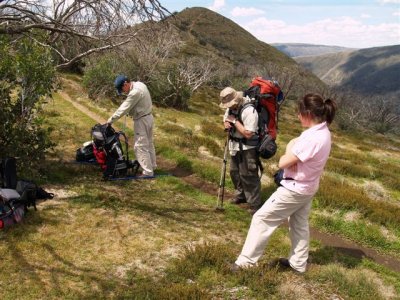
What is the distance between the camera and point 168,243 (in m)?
6.23

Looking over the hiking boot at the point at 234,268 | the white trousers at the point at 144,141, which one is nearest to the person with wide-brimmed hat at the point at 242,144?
the white trousers at the point at 144,141

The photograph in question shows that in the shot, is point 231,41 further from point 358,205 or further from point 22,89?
point 22,89

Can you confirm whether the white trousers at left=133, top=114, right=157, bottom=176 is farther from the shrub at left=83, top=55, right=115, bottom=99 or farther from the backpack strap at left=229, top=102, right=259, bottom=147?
the shrub at left=83, top=55, right=115, bottom=99

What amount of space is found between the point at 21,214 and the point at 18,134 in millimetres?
2091

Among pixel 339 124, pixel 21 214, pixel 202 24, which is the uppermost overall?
pixel 202 24

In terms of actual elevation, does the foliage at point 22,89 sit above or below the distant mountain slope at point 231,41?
below

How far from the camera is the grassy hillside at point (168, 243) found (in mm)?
4945

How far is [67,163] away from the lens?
9516 millimetres

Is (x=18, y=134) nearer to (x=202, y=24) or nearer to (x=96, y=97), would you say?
(x=96, y=97)

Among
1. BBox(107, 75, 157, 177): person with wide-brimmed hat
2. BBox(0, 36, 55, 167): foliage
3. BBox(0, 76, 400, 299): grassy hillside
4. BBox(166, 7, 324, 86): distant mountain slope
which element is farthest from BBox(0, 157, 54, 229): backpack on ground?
BBox(166, 7, 324, 86): distant mountain slope

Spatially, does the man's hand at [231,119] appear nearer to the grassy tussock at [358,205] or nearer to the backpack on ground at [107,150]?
the backpack on ground at [107,150]

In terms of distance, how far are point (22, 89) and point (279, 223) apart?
18.7ft

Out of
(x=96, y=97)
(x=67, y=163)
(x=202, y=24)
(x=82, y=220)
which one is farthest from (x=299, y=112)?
(x=202, y=24)

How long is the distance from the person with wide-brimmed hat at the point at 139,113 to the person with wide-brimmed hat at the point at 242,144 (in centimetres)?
224
